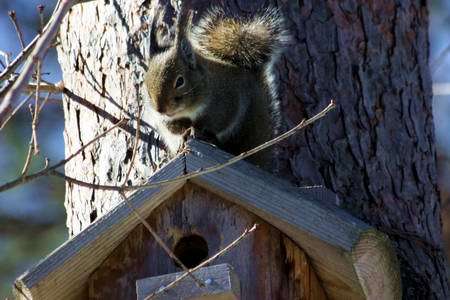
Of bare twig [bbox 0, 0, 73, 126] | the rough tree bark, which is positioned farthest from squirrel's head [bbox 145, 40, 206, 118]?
bare twig [bbox 0, 0, 73, 126]

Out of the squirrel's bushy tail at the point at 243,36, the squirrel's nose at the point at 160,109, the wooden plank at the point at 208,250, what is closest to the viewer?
the wooden plank at the point at 208,250

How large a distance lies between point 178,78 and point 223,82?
0.19m

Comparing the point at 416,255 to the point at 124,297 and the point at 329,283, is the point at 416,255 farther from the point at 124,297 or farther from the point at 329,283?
the point at 124,297

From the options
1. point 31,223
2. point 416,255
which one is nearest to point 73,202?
point 416,255

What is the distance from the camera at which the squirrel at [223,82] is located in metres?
3.88

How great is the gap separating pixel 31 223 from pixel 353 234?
3576mm

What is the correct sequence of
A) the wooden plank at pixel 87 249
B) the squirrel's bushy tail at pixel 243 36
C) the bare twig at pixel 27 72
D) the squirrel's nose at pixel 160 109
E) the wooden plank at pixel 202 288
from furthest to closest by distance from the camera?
1. the squirrel's bushy tail at pixel 243 36
2. the squirrel's nose at pixel 160 109
3. the wooden plank at pixel 87 249
4. the wooden plank at pixel 202 288
5. the bare twig at pixel 27 72

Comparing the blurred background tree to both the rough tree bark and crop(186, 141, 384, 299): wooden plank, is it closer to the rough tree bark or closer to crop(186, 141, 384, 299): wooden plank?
the rough tree bark

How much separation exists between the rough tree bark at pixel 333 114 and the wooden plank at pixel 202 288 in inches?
36.8

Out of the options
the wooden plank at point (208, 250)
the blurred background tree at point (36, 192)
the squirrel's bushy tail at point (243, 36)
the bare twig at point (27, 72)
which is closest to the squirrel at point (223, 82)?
the squirrel's bushy tail at point (243, 36)

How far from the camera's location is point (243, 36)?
396 cm

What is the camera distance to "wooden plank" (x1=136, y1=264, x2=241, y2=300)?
109 inches

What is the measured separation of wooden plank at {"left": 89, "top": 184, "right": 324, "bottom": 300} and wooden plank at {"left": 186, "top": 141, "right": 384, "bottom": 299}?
0.05 meters

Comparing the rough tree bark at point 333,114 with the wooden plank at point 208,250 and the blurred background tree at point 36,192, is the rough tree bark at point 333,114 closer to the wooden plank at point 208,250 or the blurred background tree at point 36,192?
the wooden plank at point 208,250
